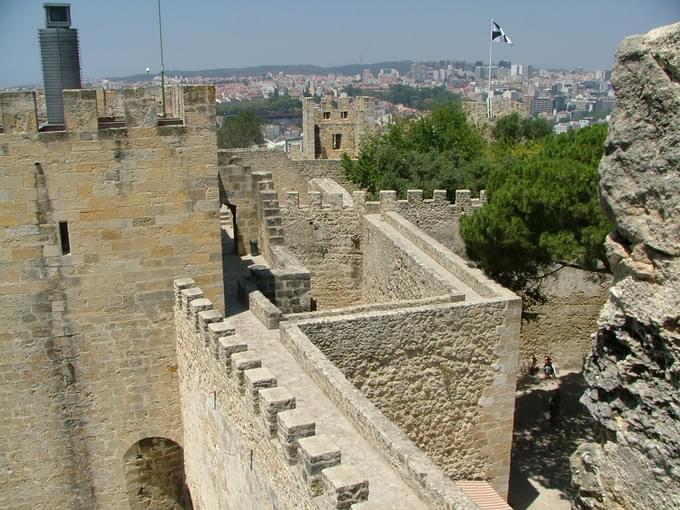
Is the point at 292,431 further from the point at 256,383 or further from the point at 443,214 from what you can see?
the point at 443,214

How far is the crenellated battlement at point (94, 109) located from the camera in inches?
342

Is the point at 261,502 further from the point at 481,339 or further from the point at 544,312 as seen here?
the point at 544,312

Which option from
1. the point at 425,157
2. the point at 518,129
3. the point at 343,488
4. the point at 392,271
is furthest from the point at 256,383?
the point at 518,129

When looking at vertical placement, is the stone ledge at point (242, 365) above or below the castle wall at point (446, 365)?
above

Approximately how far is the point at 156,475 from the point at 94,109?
5.27 meters

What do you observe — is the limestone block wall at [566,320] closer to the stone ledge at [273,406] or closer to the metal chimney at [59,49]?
the metal chimney at [59,49]

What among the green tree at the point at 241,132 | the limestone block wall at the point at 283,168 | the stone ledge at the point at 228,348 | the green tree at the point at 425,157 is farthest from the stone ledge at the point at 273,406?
the green tree at the point at 241,132

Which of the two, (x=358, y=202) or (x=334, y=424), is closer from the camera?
(x=334, y=424)

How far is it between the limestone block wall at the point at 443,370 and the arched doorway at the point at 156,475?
9.59 ft

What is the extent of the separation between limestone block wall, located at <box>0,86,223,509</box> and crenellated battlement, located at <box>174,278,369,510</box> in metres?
0.56

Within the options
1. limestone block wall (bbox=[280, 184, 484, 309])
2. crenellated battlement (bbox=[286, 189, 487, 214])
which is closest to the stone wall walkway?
limestone block wall (bbox=[280, 184, 484, 309])

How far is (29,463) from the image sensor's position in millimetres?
9930

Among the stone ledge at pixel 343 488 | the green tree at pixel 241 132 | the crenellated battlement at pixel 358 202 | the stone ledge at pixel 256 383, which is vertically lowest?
the green tree at pixel 241 132

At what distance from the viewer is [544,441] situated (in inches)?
590
